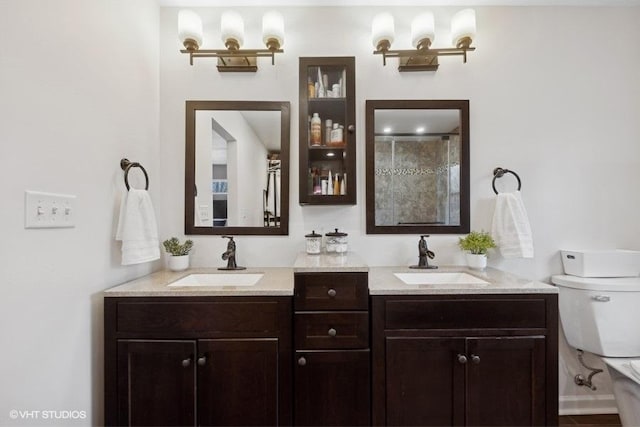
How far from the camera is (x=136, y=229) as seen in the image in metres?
1.38

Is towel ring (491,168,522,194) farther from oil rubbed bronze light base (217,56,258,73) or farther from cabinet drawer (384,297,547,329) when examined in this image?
oil rubbed bronze light base (217,56,258,73)

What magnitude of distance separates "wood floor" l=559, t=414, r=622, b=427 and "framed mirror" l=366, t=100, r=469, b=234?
122 centimetres

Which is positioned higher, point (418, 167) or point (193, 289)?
point (418, 167)

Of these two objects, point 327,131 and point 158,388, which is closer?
point 158,388

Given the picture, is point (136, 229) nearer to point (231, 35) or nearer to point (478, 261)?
point (231, 35)

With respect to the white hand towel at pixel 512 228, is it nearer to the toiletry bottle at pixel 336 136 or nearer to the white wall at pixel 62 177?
the toiletry bottle at pixel 336 136

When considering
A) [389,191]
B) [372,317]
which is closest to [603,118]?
[389,191]

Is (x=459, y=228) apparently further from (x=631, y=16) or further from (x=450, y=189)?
(x=631, y=16)

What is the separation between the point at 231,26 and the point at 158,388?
5.99 feet

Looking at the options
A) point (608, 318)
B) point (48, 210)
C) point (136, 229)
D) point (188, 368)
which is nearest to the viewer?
point (48, 210)

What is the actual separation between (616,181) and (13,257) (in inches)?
115

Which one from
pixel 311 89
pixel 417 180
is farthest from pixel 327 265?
pixel 311 89

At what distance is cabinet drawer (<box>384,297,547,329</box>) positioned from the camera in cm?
126

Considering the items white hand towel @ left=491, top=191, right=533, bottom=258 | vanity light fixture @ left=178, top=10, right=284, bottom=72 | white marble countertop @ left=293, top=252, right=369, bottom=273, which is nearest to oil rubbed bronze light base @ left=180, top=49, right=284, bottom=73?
vanity light fixture @ left=178, top=10, right=284, bottom=72
